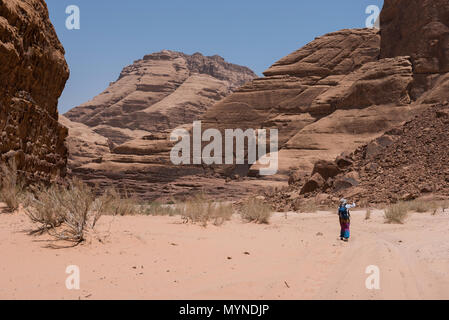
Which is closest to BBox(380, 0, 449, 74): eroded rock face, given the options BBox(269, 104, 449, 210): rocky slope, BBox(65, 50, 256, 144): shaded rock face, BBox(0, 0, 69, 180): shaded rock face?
BBox(269, 104, 449, 210): rocky slope

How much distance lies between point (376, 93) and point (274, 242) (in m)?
34.3

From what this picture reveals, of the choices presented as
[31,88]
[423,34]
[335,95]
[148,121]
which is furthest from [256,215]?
[148,121]

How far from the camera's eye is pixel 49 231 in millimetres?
5148

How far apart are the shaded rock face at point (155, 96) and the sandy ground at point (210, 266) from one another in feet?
220

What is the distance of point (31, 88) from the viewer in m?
9.65

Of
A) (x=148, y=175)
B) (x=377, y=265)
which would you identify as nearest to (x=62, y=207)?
(x=377, y=265)

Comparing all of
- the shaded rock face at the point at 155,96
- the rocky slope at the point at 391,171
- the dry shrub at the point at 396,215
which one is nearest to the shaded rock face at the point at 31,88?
the dry shrub at the point at 396,215

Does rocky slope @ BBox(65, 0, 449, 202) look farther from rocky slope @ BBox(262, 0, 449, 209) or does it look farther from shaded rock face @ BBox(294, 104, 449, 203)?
shaded rock face @ BBox(294, 104, 449, 203)

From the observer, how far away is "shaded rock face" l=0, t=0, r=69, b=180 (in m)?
8.23

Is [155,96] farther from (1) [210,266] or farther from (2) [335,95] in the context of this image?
(1) [210,266]

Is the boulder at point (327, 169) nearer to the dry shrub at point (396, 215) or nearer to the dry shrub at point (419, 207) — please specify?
the dry shrub at point (419, 207)

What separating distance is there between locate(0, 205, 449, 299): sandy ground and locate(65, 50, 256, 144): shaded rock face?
67019mm
